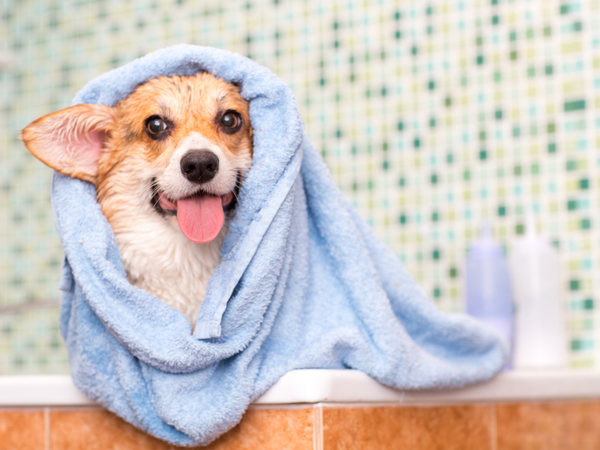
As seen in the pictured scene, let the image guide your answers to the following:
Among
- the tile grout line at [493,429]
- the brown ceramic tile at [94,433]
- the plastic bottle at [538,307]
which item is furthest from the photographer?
the plastic bottle at [538,307]

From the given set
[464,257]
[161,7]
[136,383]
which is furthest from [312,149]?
[161,7]

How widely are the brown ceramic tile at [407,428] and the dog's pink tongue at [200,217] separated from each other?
242 millimetres

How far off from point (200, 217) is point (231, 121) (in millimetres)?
138

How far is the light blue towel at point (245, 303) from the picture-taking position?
0.71 metres

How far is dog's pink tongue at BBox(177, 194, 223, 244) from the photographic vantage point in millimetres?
736

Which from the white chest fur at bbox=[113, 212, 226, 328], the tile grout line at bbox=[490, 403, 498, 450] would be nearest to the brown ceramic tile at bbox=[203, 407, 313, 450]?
the white chest fur at bbox=[113, 212, 226, 328]

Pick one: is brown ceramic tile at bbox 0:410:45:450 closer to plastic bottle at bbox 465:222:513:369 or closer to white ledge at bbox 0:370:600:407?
white ledge at bbox 0:370:600:407

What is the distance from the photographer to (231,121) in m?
0.81

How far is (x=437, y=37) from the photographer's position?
1.48 metres

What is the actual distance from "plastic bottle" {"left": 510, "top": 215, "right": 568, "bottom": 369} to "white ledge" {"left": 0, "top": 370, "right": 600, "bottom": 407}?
10 cm

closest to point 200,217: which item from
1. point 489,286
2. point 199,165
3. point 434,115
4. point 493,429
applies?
point 199,165

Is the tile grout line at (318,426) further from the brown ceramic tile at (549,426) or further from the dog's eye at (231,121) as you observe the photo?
the brown ceramic tile at (549,426)

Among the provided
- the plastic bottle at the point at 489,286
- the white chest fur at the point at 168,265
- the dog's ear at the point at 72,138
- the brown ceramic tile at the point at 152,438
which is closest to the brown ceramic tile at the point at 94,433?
the brown ceramic tile at the point at 152,438

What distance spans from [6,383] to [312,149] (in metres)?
0.54
